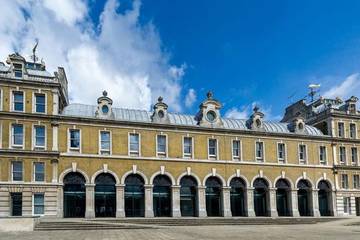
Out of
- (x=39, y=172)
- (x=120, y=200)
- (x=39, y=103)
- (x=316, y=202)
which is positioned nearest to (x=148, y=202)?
(x=120, y=200)

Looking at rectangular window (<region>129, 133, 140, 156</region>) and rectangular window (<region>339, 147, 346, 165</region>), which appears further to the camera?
rectangular window (<region>339, 147, 346, 165</region>)

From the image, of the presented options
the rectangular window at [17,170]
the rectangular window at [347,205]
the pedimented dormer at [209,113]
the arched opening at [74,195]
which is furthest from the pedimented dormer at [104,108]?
the rectangular window at [347,205]

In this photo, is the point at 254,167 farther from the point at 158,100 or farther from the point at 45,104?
the point at 45,104

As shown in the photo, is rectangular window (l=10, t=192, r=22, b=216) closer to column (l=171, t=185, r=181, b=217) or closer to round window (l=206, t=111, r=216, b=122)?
column (l=171, t=185, r=181, b=217)

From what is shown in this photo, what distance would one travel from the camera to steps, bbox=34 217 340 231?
118 feet

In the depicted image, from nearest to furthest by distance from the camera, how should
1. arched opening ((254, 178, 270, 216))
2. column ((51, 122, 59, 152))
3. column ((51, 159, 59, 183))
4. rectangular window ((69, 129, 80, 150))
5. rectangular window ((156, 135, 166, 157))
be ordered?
column ((51, 159, 59, 183)) < column ((51, 122, 59, 152)) < rectangular window ((69, 129, 80, 150)) < rectangular window ((156, 135, 166, 157)) < arched opening ((254, 178, 270, 216))

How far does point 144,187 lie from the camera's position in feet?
156

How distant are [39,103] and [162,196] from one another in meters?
15.5

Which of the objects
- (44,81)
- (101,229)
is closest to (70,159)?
(44,81)

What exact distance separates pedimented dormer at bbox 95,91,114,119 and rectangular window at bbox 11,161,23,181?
903 centimetres

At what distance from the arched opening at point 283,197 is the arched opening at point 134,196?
53.7 feet

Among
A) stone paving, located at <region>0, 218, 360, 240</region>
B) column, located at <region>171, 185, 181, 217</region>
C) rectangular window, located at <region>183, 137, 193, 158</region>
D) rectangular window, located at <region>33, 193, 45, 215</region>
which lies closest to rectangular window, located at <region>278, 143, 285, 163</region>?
rectangular window, located at <region>183, 137, 193, 158</region>

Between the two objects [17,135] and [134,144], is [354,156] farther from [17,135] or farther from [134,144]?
[17,135]

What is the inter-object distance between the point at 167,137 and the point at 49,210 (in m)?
14.1
